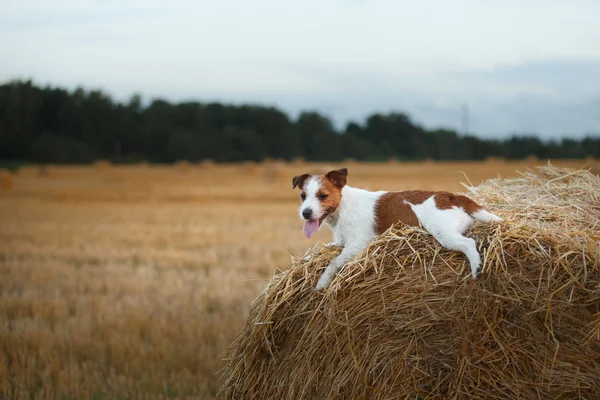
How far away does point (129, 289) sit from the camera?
1025cm

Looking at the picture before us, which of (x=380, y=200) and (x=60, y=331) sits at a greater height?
(x=380, y=200)

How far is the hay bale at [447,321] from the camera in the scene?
420 centimetres

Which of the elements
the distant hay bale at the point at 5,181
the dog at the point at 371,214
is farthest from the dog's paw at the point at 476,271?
the distant hay bale at the point at 5,181

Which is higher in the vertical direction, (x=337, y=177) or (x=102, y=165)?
(x=337, y=177)

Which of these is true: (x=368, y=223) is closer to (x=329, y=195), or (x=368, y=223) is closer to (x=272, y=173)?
(x=329, y=195)

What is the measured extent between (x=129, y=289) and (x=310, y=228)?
674cm

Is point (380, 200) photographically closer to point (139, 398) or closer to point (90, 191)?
point (139, 398)

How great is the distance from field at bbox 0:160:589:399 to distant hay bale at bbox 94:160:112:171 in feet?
36.7

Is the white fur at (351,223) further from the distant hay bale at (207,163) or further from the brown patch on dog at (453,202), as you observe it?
the distant hay bale at (207,163)

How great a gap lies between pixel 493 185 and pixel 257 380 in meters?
2.82

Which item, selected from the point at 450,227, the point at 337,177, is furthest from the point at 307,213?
the point at 450,227

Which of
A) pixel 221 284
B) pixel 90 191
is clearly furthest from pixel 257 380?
pixel 90 191

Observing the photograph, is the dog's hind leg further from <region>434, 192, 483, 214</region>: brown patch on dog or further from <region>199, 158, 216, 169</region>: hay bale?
<region>199, 158, 216, 169</region>: hay bale

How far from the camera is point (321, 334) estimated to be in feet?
15.2
